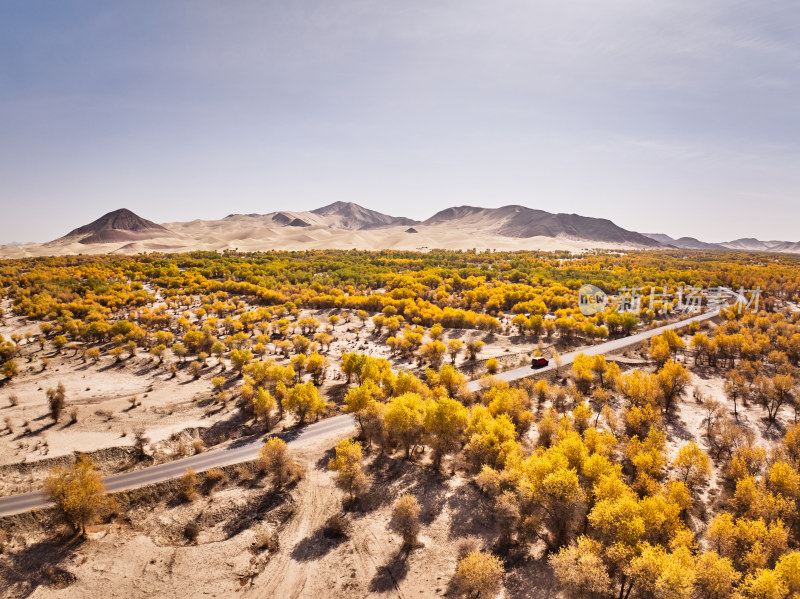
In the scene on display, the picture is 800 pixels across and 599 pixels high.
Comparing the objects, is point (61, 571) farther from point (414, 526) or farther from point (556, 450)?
point (556, 450)

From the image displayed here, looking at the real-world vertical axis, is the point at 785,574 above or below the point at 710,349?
below

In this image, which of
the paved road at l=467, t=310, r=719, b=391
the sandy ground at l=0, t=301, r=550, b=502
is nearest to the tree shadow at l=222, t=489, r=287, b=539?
the sandy ground at l=0, t=301, r=550, b=502

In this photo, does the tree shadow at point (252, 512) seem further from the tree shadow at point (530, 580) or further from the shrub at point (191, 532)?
the tree shadow at point (530, 580)

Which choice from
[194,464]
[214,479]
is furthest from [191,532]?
[194,464]

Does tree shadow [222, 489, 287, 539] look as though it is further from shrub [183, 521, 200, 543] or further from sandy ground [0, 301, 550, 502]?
sandy ground [0, 301, 550, 502]

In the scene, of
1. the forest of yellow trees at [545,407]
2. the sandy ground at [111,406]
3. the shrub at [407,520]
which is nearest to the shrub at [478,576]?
the forest of yellow trees at [545,407]

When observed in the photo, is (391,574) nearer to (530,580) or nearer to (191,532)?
(530,580)

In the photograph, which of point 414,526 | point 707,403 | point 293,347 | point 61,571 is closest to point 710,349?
point 707,403

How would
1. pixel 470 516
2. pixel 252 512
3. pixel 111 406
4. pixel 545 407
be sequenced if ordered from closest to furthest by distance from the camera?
pixel 470 516 < pixel 252 512 < pixel 111 406 < pixel 545 407
